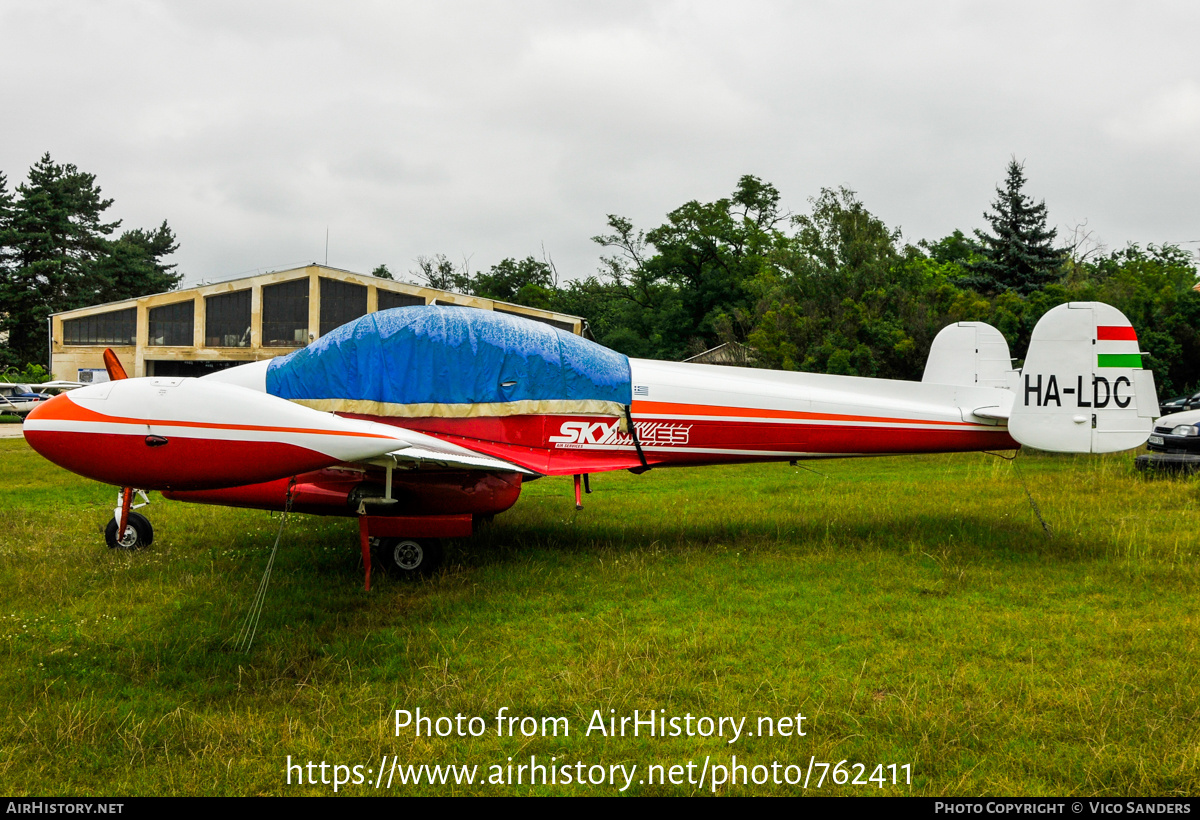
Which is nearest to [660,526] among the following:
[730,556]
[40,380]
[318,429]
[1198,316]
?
[730,556]

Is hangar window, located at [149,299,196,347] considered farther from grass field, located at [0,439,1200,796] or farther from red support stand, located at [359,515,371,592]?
red support stand, located at [359,515,371,592]

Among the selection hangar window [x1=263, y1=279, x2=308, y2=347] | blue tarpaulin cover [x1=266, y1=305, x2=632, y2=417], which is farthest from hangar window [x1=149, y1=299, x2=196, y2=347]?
blue tarpaulin cover [x1=266, y1=305, x2=632, y2=417]

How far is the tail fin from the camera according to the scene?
7141mm

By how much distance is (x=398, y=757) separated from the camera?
3.80 m

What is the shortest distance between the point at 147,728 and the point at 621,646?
9.11 feet

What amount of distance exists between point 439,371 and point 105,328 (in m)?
38.8

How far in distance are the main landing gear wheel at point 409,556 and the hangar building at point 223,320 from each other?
1136 inches

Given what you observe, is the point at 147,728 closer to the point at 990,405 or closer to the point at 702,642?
the point at 702,642

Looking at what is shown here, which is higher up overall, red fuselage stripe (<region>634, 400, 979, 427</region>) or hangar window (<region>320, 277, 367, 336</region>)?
hangar window (<region>320, 277, 367, 336</region>)

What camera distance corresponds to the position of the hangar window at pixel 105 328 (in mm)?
38312

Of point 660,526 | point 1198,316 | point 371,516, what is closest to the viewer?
point 371,516

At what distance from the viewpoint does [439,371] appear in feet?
24.5

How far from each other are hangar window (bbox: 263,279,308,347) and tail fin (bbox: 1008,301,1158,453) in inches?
1379

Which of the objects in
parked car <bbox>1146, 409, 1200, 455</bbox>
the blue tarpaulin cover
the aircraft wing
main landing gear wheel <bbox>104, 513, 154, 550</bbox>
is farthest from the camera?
parked car <bbox>1146, 409, 1200, 455</bbox>
